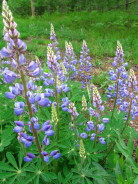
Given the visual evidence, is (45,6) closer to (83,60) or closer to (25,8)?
(25,8)

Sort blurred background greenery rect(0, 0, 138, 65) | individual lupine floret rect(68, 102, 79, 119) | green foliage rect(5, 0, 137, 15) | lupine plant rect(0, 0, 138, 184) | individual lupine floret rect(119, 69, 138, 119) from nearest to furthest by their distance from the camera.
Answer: lupine plant rect(0, 0, 138, 184), individual lupine floret rect(68, 102, 79, 119), individual lupine floret rect(119, 69, 138, 119), blurred background greenery rect(0, 0, 138, 65), green foliage rect(5, 0, 137, 15)

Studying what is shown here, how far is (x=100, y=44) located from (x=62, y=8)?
928cm

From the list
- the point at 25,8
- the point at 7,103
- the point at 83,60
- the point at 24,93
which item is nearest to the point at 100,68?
the point at 83,60

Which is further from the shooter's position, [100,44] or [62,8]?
[62,8]

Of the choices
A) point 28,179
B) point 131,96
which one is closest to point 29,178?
point 28,179

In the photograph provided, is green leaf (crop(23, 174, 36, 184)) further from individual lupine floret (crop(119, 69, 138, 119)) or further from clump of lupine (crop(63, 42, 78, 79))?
clump of lupine (crop(63, 42, 78, 79))

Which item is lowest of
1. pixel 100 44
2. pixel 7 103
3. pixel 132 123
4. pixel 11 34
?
pixel 132 123

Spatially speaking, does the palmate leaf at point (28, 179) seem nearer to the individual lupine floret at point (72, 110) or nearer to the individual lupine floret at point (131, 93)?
the individual lupine floret at point (72, 110)

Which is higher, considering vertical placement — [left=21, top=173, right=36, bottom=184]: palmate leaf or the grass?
[left=21, top=173, right=36, bottom=184]: palmate leaf

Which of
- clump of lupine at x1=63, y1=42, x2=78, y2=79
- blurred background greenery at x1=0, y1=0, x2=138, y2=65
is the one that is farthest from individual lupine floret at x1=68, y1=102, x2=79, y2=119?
blurred background greenery at x1=0, y1=0, x2=138, y2=65

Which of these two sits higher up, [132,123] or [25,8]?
[25,8]

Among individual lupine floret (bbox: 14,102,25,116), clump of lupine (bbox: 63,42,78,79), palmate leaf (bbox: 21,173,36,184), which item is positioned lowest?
palmate leaf (bbox: 21,173,36,184)

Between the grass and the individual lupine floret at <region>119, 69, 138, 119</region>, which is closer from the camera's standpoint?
the individual lupine floret at <region>119, 69, 138, 119</region>

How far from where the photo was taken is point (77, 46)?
20.0 ft
